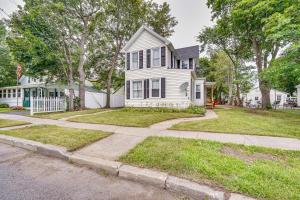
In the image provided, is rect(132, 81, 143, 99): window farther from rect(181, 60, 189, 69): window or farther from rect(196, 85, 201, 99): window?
rect(196, 85, 201, 99): window

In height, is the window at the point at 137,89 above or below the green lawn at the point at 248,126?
above

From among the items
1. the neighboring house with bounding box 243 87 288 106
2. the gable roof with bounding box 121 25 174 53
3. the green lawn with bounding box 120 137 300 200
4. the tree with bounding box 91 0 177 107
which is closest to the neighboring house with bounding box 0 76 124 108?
the tree with bounding box 91 0 177 107

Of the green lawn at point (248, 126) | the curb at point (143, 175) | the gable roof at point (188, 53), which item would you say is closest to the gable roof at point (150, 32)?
the gable roof at point (188, 53)

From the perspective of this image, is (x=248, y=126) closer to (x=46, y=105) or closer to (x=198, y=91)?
(x=198, y=91)

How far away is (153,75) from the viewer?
14.7 metres

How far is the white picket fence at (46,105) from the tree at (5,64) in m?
8.74

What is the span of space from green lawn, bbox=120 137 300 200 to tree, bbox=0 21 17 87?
71.3 feet

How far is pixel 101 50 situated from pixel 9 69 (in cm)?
1523

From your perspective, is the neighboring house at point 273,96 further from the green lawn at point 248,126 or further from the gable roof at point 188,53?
the green lawn at point 248,126

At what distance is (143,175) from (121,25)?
18.9 meters

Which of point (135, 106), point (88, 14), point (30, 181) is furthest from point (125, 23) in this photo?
point (30, 181)

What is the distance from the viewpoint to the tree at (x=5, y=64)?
20175 mm

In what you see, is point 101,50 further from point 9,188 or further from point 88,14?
point 9,188

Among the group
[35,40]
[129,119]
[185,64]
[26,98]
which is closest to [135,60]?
[185,64]
